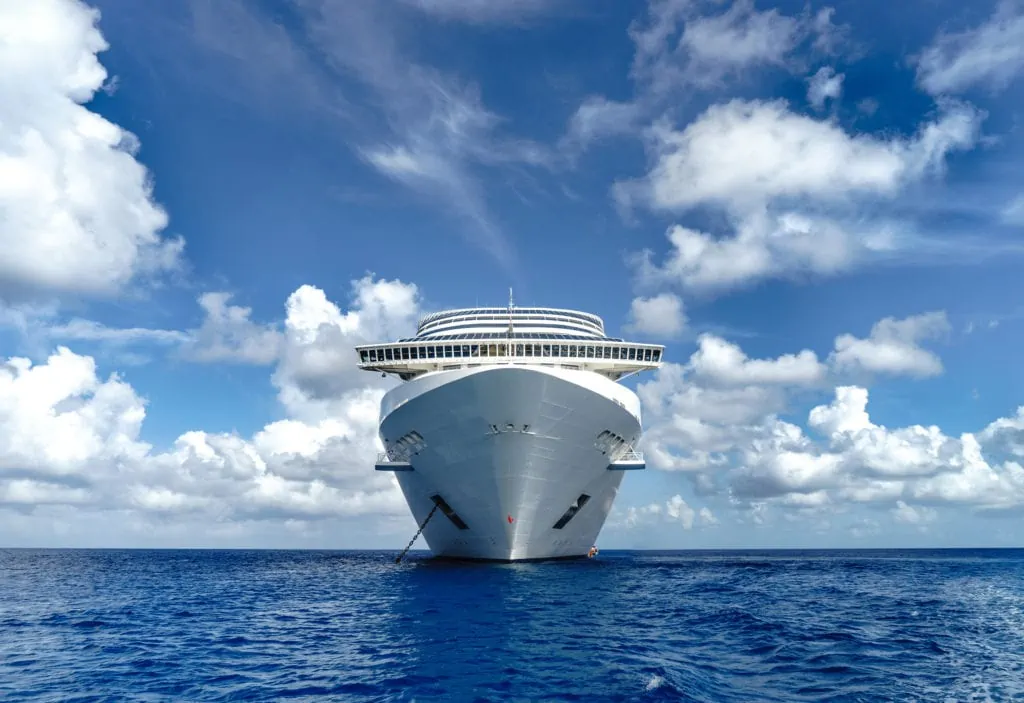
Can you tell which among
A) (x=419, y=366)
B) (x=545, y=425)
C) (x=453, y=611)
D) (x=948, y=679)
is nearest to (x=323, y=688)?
(x=453, y=611)

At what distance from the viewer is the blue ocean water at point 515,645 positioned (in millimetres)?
16266

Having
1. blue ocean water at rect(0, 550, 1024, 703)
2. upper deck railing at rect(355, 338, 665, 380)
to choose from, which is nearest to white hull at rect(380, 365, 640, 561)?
blue ocean water at rect(0, 550, 1024, 703)

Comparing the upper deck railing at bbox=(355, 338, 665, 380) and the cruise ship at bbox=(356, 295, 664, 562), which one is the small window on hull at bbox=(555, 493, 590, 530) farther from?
the upper deck railing at bbox=(355, 338, 665, 380)

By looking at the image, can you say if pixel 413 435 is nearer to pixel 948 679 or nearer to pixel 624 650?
pixel 624 650

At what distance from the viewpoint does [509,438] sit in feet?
120

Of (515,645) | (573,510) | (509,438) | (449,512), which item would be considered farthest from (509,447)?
(515,645)

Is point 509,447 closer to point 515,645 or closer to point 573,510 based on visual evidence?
point 573,510

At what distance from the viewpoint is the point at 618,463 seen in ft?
147

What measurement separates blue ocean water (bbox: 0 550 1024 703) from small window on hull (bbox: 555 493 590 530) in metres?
5.35

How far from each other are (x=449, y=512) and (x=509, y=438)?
30.5 ft

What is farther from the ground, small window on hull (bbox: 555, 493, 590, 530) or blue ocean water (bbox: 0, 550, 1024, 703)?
small window on hull (bbox: 555, 493, 590, 530)

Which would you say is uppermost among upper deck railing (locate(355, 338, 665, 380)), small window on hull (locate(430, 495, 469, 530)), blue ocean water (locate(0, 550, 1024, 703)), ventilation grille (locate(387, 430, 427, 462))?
upper deck railing (locate(355, 338, 665, 380))

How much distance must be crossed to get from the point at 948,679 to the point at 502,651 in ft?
36.7

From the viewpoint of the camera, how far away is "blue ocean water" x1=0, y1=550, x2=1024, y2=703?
1627 cm
